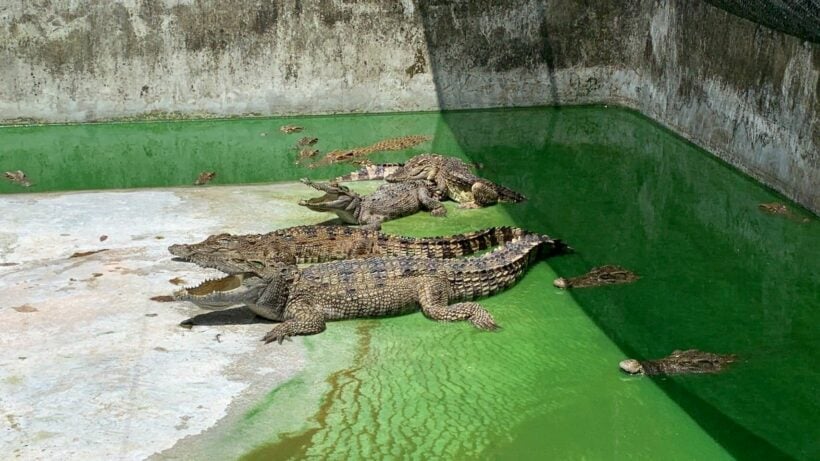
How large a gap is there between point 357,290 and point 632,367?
1527 millimetres

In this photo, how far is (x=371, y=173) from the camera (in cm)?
755

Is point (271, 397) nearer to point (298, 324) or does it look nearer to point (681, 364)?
point (298, 324)

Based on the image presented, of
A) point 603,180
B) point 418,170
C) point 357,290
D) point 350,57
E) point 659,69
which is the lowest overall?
point 357,290

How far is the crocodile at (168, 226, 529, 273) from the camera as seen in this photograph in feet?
17.3

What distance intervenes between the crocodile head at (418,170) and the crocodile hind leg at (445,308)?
7.59 feet

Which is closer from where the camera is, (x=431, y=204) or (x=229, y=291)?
(x=229, y=291)

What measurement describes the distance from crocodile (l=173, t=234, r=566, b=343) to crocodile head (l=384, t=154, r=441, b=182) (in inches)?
82.6

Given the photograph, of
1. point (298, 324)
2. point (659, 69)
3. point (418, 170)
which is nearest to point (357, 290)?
point (298, 324)

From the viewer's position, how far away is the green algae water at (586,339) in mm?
3568

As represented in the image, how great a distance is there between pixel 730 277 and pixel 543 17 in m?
6.23

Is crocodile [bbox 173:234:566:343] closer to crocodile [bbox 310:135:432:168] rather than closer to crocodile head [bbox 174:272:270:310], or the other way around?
crocodile head [bbox 174:272:270:310]

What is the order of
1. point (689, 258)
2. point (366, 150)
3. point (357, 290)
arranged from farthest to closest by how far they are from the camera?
point (366, 150) < point (689, 258) < point (357, 290)

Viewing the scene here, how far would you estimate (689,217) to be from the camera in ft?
21.5

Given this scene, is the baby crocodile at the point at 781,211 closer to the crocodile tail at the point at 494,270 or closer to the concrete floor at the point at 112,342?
the crocodile tail at the point at 494,270
